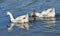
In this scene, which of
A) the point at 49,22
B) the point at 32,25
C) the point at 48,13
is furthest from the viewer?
the point at 48,13

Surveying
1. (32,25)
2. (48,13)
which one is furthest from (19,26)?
(48,13)

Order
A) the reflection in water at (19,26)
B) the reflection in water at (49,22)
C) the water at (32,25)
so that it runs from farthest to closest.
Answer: the reflection in water at (49,22)
the reflection in water at (19,26)
the water at (32,25)

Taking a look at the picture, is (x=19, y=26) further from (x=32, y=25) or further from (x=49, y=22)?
(x=49, y=22)

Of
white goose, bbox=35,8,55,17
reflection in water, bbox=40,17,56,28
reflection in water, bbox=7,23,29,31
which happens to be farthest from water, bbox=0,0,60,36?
white goose, bbox=35,8,55,17

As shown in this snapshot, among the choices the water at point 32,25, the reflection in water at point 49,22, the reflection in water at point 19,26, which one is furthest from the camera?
the reflection in water at point 49,22

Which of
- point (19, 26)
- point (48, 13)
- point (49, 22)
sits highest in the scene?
point (48, 13)

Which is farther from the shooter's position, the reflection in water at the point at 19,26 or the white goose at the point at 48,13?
the white goose at the point at 48,13

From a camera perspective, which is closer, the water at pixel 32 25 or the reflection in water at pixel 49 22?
the water at pixel 32 25

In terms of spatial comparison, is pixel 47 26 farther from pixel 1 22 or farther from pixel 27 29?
pixel 1 22

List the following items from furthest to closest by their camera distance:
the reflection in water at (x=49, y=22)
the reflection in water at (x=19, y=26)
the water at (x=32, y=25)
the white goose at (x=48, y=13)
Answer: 1. the white goose at (x=48, y=13)
2. the reflection in water at (x=49, y=22)
3. the reflection in water at (x=19, y=26)
4. the water at (x=32, y=25)

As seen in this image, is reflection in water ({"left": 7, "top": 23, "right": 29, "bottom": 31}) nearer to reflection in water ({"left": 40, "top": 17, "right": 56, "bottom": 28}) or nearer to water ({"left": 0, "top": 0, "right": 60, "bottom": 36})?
water ({"left": 0, "top": 0, "right": 60, "bottom": 36})

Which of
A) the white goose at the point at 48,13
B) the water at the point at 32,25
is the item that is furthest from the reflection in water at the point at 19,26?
the white goose at the point at 48,13

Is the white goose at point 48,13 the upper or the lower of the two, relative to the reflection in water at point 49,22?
upper

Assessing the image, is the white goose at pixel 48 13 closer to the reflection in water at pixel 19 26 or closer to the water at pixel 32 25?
the water at pixel 32 25
